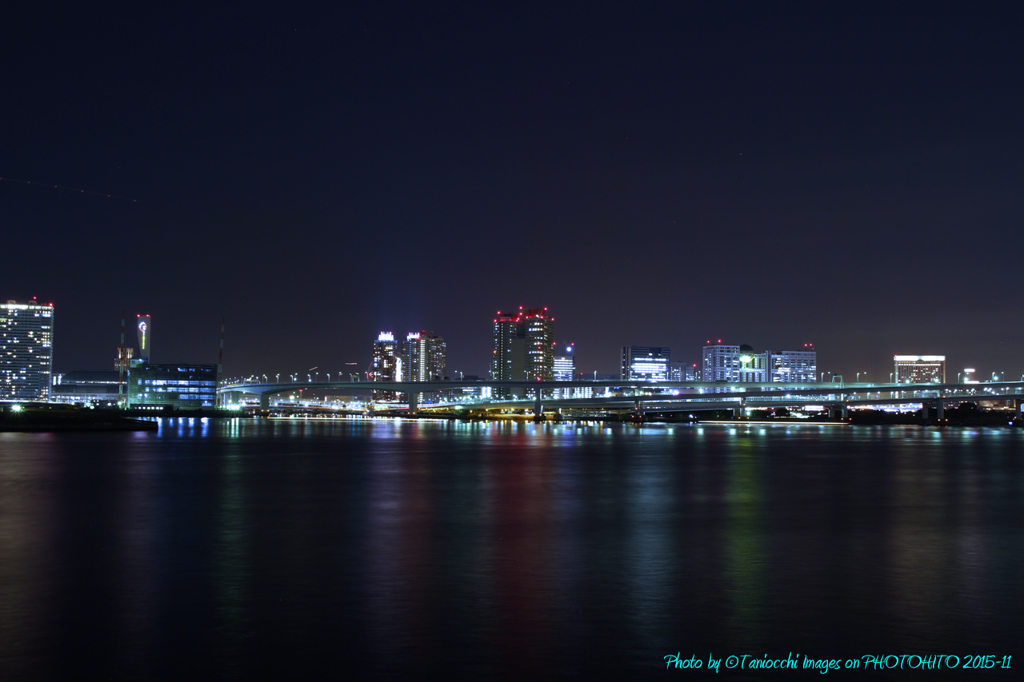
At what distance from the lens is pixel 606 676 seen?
8.23 metres

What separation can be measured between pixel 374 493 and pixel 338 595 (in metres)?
13.5

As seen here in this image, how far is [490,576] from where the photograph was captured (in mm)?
12953

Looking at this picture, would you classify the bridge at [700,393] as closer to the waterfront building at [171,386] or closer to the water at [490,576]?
the waterfront building at [171,386]

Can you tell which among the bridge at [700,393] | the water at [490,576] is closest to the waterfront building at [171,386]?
the bridge at [700,393]

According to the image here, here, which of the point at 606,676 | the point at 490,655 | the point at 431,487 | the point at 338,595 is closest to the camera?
the point at 606,676

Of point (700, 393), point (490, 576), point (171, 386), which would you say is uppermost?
point (171, 386)

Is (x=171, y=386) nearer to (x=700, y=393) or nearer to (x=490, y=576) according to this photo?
(x=700, y=393)

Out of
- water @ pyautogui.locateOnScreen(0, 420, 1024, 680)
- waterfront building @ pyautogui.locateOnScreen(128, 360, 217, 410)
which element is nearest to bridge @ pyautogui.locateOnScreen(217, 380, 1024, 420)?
Answer: waterfront building @ pyautogui.locateOnScreen(128, 360, 217, 410)

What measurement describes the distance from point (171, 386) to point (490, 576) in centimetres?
16159

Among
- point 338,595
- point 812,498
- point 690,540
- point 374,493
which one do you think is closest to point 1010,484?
point 812,498

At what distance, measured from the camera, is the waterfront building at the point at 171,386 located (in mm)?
160000

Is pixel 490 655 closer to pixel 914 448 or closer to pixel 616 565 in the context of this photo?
pixel 616 565

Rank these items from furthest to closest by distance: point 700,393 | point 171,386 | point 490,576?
1. point 171,386
2. point 700,393
3. point 490,576

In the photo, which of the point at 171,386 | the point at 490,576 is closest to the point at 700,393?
the point at 171,386
